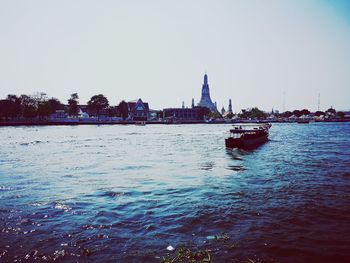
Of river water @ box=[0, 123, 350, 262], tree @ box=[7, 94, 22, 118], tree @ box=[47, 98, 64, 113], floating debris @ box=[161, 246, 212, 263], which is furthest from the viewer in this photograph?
tree @ box=[47, 98, 64, 113]

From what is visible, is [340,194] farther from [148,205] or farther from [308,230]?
[148,205]

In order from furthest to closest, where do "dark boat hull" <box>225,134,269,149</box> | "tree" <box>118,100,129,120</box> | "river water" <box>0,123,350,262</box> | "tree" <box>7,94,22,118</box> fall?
"tree" <box>118,100,129,120</box>, "tree" <box>7,94,22,118</box>, "dark boat hull" <box>225,134,269,149</box>, "river water" <box>0,123,350,262</box>

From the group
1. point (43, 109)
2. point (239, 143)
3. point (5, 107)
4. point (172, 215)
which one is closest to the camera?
point (172, 215)

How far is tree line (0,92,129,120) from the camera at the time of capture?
135 meters

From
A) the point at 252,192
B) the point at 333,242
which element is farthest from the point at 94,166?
the point at 333,242

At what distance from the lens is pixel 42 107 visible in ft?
470

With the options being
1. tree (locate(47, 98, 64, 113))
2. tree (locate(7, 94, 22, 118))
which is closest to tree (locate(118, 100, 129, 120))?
tree (locate(47, 98, 64, 113))

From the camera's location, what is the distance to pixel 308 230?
40.9ft

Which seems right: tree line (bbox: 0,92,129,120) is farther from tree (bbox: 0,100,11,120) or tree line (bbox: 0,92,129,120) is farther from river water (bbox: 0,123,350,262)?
river water (bbox: 0,123,350,262)

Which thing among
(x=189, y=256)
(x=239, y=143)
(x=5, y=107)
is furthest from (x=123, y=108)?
(x=189, y=256)

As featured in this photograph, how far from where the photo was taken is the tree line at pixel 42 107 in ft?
441

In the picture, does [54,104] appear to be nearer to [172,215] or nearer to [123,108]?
[123,108]

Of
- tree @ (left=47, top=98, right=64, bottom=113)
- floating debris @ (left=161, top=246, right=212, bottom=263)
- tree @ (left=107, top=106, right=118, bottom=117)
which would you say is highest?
tree @ (left=47, top=98, right=64, bottom=113)

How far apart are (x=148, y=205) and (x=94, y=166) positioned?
16191 millimetres
